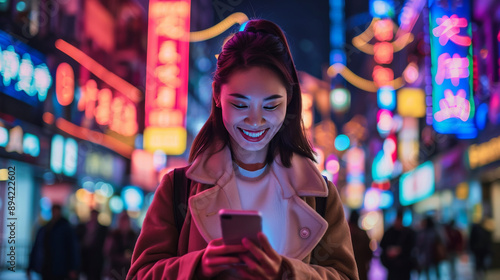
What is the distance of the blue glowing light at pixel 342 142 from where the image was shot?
138 ft

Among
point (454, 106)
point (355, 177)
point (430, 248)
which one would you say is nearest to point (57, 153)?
point (430, 248)

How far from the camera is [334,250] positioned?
79.2 inches

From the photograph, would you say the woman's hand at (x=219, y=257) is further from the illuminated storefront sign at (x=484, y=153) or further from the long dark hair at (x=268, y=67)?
Answer: the illuminated storefront sign at (x=484, y=153)

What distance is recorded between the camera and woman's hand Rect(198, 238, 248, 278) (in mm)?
1635

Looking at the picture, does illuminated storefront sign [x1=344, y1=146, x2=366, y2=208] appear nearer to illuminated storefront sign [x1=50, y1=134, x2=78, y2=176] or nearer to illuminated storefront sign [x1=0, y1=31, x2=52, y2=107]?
illuminated storefront sign [x1=50, y1=134, x2=78, y2=176]

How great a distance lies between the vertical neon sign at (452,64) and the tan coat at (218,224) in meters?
11.4

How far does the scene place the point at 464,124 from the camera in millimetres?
12961

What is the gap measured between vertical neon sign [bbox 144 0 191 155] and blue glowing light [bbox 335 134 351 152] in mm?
26427

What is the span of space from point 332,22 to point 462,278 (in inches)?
1279

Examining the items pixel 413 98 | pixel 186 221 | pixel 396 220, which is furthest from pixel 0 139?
pixel 413 98

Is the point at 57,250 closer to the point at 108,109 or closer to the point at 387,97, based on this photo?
the point at 108,109

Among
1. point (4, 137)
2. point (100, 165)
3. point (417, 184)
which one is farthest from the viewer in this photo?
point (417, 184)

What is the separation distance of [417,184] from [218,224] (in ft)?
81.0

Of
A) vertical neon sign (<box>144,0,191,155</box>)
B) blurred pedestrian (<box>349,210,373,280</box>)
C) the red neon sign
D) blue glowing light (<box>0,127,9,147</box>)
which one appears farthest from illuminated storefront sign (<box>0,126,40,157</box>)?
blurred pedestrian (<box>349,210,373,280</box>)
